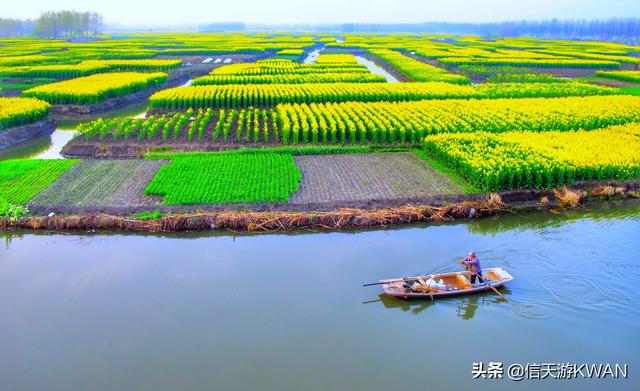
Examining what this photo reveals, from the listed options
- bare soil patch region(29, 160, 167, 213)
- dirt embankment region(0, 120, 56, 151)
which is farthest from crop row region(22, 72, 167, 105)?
bare soil patch region(29, 160, 167, 213)

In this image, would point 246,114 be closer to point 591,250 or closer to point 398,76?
point 591,250

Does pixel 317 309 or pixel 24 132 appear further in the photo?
pixel 24 132

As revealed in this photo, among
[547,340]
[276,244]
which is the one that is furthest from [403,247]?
[547,340]

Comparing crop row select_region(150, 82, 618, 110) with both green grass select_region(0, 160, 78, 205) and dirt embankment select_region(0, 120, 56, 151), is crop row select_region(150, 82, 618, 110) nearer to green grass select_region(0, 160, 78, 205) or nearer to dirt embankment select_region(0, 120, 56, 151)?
dirt embankment select_region(0, 120, 56, 151)

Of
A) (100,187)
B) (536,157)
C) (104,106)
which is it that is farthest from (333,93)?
(100,187)

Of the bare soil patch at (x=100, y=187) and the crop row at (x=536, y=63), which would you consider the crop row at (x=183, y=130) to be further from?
the crop row at (x=536, y=63)

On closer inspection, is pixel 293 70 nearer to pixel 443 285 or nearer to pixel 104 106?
pixel 104 106
